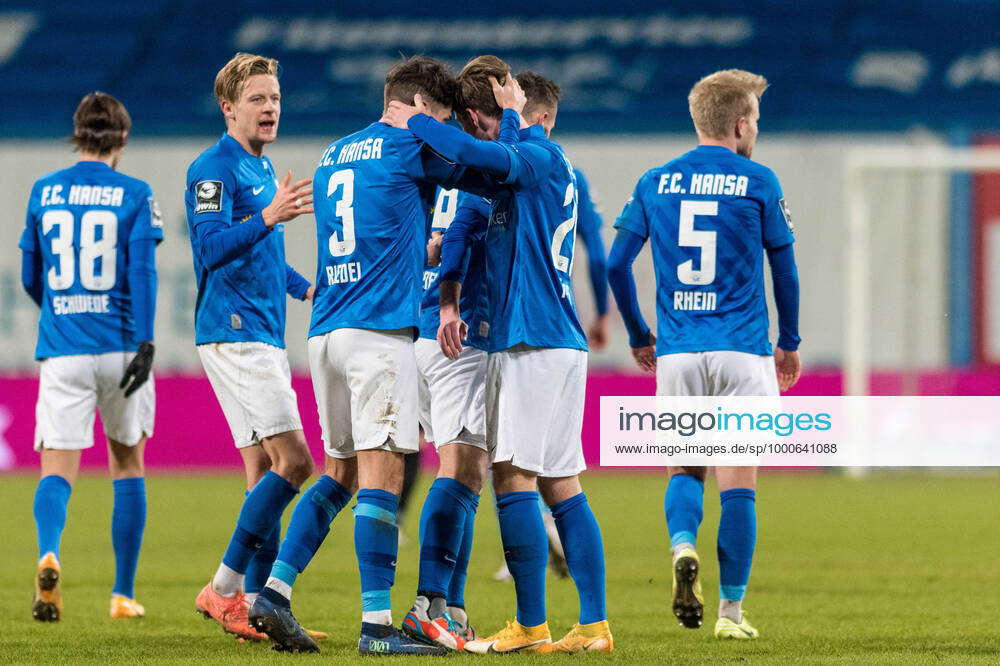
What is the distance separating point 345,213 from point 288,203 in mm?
217

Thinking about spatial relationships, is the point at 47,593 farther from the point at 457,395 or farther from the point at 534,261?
the point at 534,261

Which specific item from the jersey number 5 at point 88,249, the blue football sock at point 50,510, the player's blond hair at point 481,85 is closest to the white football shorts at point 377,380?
the player's blond hair at point 481,85

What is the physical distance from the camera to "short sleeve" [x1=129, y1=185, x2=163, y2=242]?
21.4ft

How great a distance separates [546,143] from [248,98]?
4.39ft

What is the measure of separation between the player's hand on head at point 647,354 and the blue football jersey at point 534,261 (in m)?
0.81

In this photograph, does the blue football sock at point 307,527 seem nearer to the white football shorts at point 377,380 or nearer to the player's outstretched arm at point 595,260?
the white football shorts at point 377,380

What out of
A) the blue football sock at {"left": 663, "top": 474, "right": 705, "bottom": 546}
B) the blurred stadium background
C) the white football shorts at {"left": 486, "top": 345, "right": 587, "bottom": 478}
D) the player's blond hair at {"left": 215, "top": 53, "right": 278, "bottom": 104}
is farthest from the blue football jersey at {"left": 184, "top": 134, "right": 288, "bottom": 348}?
the blurred stadium background

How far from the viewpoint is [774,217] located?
5.70 metres

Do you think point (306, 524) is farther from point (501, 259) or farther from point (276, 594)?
point (501, 259)

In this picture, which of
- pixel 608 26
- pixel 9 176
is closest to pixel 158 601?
pixel 9 176

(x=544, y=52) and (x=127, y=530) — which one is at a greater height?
(x=544, y=52)

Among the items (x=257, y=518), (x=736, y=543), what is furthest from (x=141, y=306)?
(x=736, y=543)

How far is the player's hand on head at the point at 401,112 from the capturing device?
5.15 metres

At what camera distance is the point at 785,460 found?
6.67 metres
